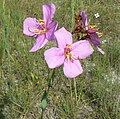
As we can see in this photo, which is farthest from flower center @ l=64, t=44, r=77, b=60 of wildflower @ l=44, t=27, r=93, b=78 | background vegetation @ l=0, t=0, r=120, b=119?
background vegetation @ l=0, t=0, r=120, b=119

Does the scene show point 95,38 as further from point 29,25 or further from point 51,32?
point 29,25

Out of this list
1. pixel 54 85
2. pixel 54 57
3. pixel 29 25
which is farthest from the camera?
pixel 54 85

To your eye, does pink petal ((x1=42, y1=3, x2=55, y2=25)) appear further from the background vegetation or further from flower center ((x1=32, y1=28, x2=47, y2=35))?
the background vegetation

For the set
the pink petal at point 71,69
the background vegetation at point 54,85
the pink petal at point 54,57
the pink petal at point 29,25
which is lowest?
the background vegetation at point 54,85

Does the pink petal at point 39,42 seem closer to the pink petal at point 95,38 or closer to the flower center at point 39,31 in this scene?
the flower center at point 39,31

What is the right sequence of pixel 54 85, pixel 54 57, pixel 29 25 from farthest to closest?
1. pixel 54 85
2. pixel 29 25
3. pixel 54 57

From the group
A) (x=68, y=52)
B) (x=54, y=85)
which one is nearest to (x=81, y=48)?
(x=68, y=52)

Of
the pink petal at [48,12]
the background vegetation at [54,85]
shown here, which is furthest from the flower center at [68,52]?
the background vegetation at [54,85]

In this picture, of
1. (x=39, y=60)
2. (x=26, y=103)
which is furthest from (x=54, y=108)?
(x=39, y=60)
